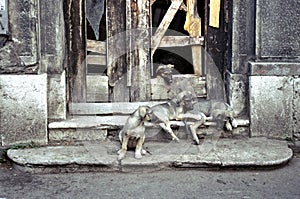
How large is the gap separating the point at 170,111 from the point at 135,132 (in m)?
0.52

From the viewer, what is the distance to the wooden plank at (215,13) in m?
5.74

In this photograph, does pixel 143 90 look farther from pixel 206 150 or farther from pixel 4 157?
pixel 4 157

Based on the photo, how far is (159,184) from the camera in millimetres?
4473

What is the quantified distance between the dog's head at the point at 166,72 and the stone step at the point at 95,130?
703 mm

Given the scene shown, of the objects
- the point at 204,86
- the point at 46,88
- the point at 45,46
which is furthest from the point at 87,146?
the point at 204,86

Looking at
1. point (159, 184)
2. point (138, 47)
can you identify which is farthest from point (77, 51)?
point (159, 184)

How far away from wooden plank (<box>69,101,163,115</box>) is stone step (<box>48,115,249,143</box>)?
1.01 feet

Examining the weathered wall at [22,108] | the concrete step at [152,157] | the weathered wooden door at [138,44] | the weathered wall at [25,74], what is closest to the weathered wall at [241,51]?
the weathered wooden door at [138,44]

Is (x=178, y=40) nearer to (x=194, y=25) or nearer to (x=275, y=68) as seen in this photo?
(x=194, y=25)

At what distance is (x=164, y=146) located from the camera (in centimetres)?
519

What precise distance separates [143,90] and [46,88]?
3.94ft

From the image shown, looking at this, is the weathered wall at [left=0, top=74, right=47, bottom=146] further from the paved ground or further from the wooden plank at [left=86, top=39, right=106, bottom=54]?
the wooden plank at [left=86, top=39, right=106, bottom=54]

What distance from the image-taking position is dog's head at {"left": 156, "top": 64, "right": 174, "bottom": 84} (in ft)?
18.8

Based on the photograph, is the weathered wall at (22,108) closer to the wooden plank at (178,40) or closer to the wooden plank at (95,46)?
the wooden plank at (95,46)
